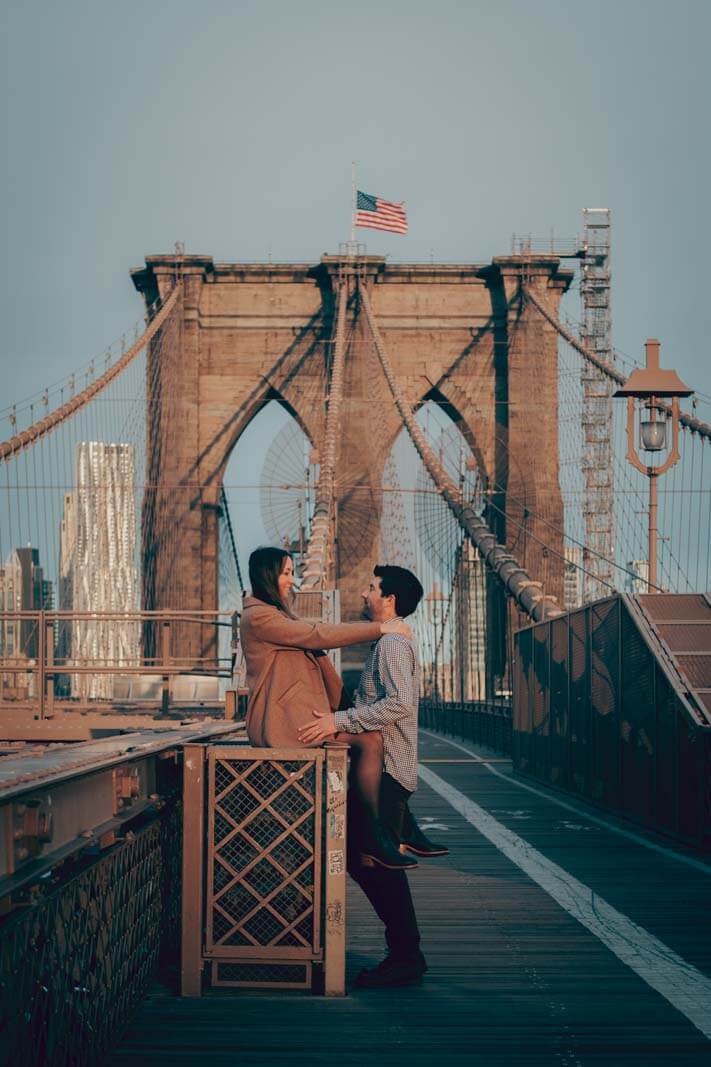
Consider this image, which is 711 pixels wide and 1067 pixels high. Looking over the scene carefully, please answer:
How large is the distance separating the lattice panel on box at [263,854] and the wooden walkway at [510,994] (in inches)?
8.5

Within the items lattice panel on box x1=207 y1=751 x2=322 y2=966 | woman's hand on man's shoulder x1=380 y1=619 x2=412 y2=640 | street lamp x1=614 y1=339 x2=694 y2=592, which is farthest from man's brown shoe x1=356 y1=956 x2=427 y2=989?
street lamp x1=614 y1=339 x2=694 y2=592

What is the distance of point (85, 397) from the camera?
4191 cm

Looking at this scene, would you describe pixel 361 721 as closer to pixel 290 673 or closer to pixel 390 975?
pixel 290 673

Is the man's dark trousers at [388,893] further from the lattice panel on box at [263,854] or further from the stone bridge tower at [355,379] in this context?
the stone bridge tower at [355,379]

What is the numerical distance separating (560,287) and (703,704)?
44.1 meters

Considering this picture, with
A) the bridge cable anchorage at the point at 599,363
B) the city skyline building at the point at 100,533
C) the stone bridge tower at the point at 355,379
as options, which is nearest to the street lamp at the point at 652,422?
the bridge cable anchorage at the point at 599,363

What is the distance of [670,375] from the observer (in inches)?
671

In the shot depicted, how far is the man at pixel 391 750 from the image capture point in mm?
5703

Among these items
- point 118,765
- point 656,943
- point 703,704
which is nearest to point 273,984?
point 118,765

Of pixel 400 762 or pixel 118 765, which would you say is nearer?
pixel 118 765

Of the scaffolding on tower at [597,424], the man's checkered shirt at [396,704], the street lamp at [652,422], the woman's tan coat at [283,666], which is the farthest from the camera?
the scaffolding on tower at [597,424]

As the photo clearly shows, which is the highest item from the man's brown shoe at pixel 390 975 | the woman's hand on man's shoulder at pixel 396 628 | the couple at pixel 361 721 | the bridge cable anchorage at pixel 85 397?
the bridge cable anchorage at pixel 85 397

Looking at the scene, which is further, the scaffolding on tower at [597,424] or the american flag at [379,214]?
the scaffolding on tower at [597,424]

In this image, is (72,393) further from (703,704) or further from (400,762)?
(400,762)
